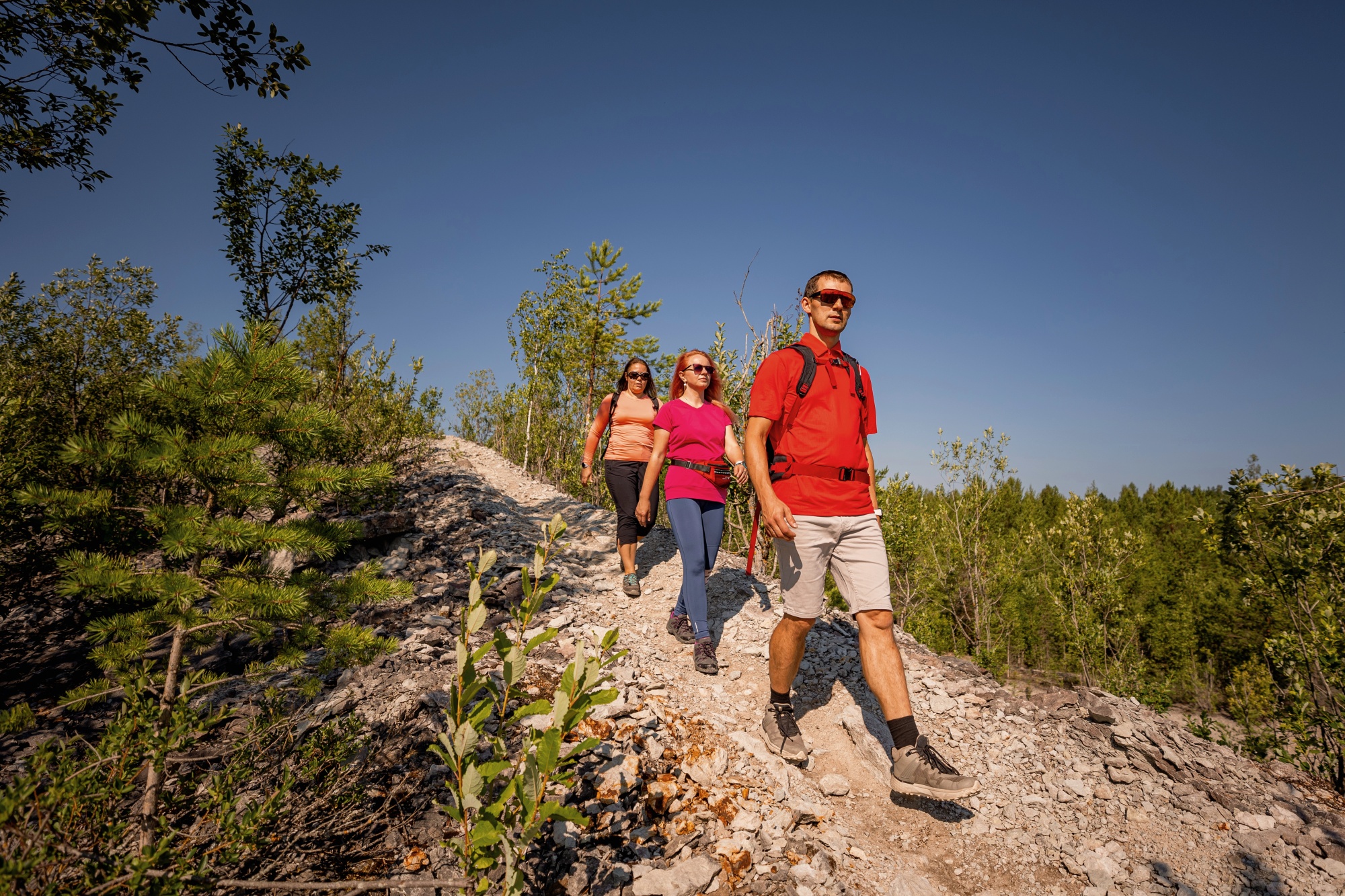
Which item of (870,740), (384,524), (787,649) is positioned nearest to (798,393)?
(787,649)

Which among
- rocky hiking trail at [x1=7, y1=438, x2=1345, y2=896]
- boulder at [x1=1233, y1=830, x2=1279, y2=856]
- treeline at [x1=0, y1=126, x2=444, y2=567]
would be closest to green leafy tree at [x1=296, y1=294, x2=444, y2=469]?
treeline at [x1=0, y1=126, x2=444, y2=567]

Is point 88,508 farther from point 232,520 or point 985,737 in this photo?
point 985,737

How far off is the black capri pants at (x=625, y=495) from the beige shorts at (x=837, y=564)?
2563mm

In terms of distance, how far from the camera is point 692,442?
462cm

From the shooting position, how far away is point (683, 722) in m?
3.60

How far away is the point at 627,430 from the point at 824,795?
3732 mm

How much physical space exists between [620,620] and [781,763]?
2.14 meters

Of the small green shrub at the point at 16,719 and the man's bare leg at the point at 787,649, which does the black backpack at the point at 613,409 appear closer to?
the man's bare leg at the point at 787,649

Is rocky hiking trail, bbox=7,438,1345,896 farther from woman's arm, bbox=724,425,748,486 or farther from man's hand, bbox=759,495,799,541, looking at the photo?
woman's arm, bbox=724,425,748,486

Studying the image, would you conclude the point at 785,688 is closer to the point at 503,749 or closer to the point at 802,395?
the point at 802,395

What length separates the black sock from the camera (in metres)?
2.85

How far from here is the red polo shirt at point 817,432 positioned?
10.3 feet

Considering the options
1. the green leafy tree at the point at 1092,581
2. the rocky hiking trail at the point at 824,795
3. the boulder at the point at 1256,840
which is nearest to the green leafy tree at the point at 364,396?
the rocky hiking trail at the point at 824,795

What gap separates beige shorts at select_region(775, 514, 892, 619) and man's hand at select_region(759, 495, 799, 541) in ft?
0.34
